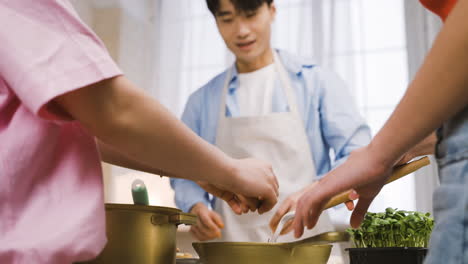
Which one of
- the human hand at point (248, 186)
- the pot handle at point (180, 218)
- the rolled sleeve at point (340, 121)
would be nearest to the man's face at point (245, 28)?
the rolled sleeve at point (340, 121)

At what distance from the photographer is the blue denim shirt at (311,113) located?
6.02 ft

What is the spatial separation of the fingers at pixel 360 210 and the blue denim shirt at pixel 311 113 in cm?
102

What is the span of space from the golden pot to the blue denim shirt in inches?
41.5

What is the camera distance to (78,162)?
564 mm

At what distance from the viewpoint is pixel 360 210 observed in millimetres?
695

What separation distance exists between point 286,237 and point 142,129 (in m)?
1.19

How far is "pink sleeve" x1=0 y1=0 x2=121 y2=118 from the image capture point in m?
0.50

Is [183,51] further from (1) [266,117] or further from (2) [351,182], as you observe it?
(2) [351,182]

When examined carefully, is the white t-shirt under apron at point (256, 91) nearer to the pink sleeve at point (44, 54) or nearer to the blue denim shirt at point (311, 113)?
the blue denim shirt at point (311, 113)

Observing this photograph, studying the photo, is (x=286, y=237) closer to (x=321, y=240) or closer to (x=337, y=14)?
(x=321, y=240)

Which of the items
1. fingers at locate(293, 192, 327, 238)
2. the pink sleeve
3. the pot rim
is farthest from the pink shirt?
fingers at locate(293, 192, 327, 238)

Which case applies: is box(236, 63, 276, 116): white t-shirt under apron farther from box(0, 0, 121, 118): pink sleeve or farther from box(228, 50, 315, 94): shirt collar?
box(0, 0, 121, 118): pink sleeve

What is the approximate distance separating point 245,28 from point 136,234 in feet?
4.36

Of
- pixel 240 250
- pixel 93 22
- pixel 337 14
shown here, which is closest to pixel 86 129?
pixel 240 250
